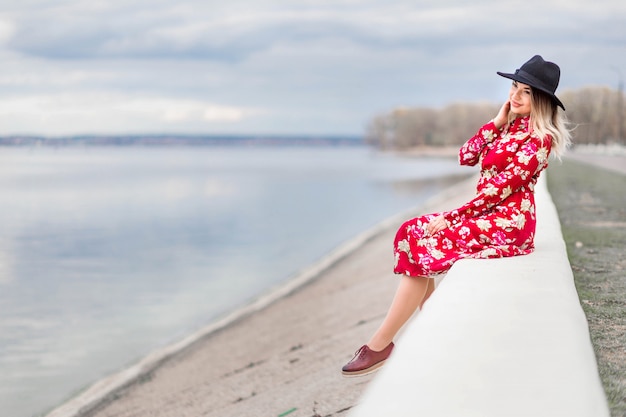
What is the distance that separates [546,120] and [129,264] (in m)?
20.9

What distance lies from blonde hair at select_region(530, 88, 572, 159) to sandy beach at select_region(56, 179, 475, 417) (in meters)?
2.18

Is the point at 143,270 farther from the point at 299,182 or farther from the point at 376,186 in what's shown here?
the point at 299,182

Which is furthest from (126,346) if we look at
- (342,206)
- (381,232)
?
(342,206)

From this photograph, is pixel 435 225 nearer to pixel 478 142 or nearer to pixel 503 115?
pixel 478 142

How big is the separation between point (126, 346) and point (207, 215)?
25320 millimetres

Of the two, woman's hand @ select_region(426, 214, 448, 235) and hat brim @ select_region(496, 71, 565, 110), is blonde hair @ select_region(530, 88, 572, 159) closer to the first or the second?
hat brim @ select_region(496, 71, 565, 110)

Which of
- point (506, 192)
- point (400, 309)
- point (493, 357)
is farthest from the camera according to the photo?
point (506, 192)

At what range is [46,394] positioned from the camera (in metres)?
12.1

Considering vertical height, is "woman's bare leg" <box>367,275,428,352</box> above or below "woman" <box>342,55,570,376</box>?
below

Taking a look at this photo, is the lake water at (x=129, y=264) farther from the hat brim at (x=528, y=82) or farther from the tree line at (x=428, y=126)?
the tree line at (x=428, y=126)

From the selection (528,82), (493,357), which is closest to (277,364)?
(528,82)

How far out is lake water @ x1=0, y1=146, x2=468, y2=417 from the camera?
14.4m

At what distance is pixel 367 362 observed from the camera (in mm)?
4891

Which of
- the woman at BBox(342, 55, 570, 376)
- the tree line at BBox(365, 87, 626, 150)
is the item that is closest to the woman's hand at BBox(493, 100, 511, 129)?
the woman at BBox(342, 55, 570, 376)
